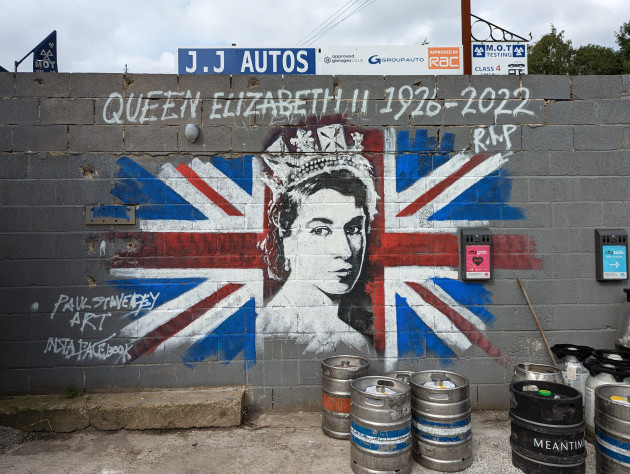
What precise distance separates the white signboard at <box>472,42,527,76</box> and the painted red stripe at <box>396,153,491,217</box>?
5615 mm

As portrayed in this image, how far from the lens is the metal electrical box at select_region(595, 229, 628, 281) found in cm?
430

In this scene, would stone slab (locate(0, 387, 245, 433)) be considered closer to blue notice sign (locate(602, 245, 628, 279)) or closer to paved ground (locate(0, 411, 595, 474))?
paved ground (locate(0, 411, 595, 474))

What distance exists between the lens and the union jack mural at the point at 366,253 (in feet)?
13.9

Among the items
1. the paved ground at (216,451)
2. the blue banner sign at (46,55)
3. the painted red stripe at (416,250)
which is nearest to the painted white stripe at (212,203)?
the painted red stripe at (416,250)

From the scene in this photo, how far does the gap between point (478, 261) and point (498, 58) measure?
6.59m

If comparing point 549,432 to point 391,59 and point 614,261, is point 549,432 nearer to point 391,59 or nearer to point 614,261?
point 614,261

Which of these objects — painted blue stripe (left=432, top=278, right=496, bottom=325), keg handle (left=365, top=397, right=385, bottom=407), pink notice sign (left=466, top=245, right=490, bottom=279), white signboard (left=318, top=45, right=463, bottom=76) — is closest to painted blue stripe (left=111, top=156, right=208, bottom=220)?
keg handle (left=365, top=397, right=385, bottom=407)

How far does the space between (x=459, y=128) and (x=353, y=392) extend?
2.71 metres

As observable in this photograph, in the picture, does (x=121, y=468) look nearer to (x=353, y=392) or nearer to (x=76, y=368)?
(x=76, y=368)

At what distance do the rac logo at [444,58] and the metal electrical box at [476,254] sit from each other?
4.66 m

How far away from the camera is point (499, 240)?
4.36 metres

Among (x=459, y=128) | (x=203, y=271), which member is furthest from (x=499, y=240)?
(x=203, y=271)

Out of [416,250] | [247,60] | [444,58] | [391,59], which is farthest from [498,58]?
[416,250]

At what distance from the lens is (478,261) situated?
14.0 feet
